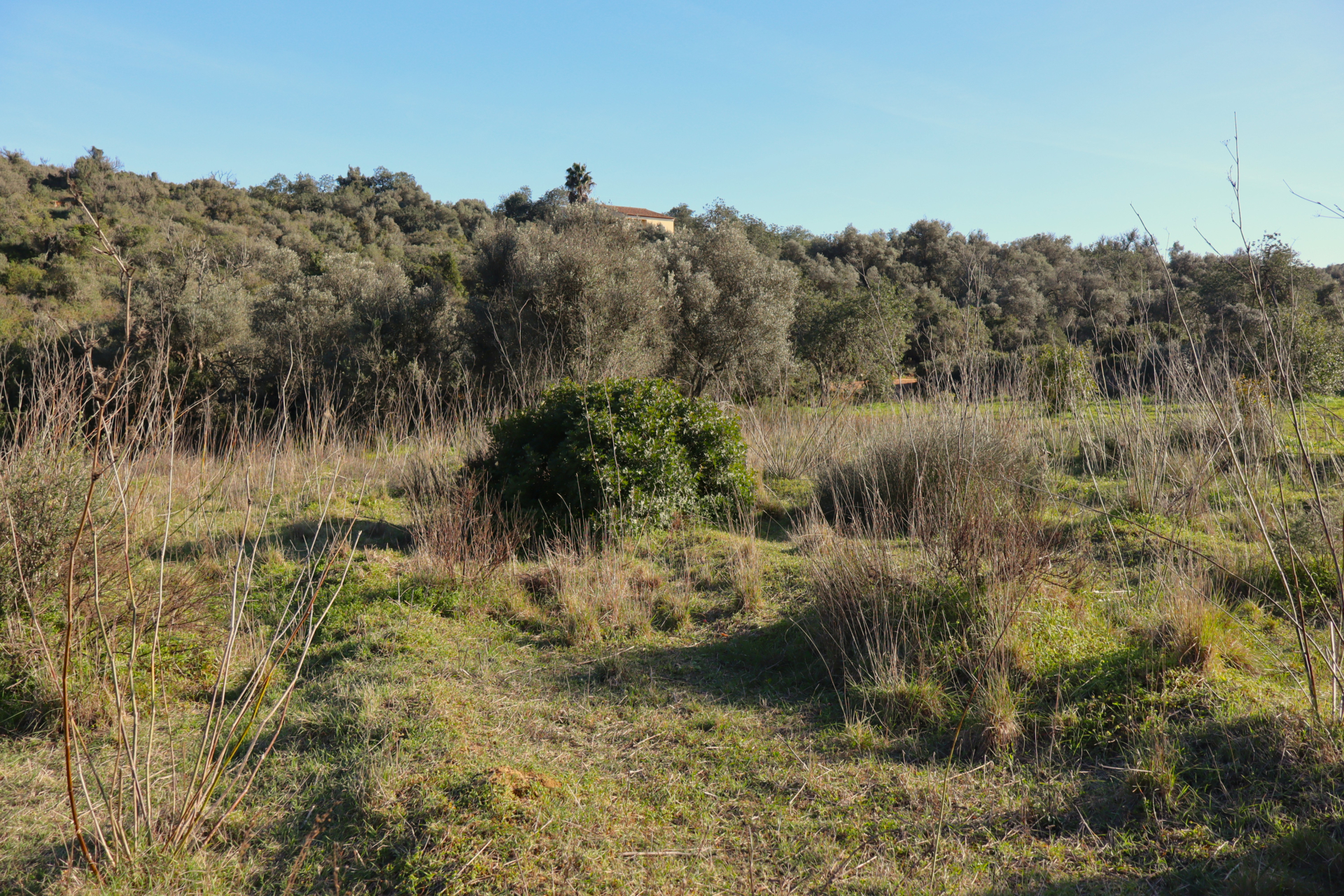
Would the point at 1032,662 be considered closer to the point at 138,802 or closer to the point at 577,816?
the point at 577,816

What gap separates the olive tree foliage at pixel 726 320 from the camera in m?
17.7

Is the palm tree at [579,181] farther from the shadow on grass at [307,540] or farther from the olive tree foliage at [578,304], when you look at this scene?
the shadow on grass at [307,540]

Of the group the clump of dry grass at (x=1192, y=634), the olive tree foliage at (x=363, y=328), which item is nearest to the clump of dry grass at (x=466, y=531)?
the clump of dry grass at (x=1192, y=634)

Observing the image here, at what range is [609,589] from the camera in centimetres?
512

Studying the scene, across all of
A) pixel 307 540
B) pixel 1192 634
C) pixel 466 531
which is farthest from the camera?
pixel 307 540

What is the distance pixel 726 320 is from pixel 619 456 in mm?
12114

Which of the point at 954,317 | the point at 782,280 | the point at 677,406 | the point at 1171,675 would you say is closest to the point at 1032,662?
the point at 1171,675

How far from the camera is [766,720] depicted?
Answer: 370 cm

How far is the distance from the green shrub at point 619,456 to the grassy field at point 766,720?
0.78m

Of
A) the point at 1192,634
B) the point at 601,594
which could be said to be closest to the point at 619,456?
the point at 601,594

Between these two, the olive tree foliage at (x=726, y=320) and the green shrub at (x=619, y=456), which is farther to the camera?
the olive tree foliage at (x=726, y=320)

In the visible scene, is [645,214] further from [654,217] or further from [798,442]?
[798,442]

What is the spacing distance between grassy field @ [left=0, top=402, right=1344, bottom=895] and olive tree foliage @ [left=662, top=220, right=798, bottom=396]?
12229 mm

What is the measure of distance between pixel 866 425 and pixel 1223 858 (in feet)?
23.2
